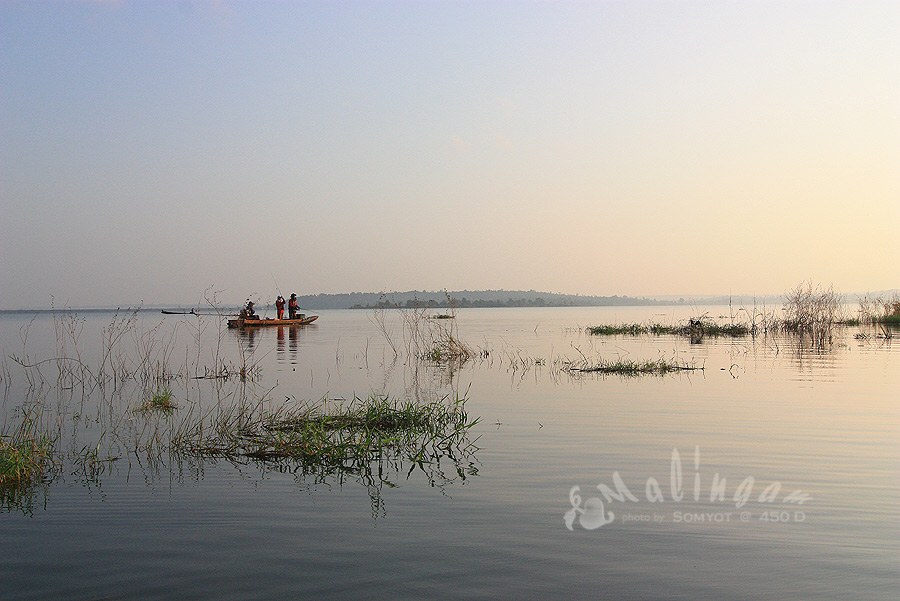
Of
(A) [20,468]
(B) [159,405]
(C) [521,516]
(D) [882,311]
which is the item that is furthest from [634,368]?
(D) [882,311]

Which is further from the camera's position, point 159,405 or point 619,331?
point 619,331

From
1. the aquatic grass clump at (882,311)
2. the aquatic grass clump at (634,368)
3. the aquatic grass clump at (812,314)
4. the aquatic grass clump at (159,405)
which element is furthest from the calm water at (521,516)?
the aquatic grass clump at (882,311)

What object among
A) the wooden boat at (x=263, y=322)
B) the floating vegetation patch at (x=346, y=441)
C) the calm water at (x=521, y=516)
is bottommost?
the calm water at (x=521, y=516)

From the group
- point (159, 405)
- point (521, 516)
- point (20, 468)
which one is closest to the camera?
point (521, 516)

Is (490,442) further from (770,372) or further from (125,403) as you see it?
(770,372)

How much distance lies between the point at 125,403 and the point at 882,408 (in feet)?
54.1

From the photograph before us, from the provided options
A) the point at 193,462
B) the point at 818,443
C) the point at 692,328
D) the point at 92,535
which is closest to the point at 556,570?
the point at 92,535

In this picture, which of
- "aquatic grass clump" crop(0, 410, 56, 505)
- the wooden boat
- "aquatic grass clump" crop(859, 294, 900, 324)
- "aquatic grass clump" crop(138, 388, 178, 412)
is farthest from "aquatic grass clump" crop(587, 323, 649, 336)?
"aquatic grass clump" crop(0, 410, 56, 505)

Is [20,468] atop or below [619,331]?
below

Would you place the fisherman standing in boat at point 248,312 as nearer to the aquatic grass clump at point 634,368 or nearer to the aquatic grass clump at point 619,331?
the aquatic grass clump at point 619,331

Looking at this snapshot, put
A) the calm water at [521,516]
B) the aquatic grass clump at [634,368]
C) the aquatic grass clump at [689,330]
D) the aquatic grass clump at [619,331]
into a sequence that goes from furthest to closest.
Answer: the aquatic grass clump at [619,331] → the aquatic grass clump at [689,330] → the aquatic grass clump at [634,368] → the calm water at [521,516]

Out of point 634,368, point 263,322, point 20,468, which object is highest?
point 263,322

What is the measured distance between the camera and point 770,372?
67.9 feet

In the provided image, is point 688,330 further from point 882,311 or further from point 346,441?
point 346,441
